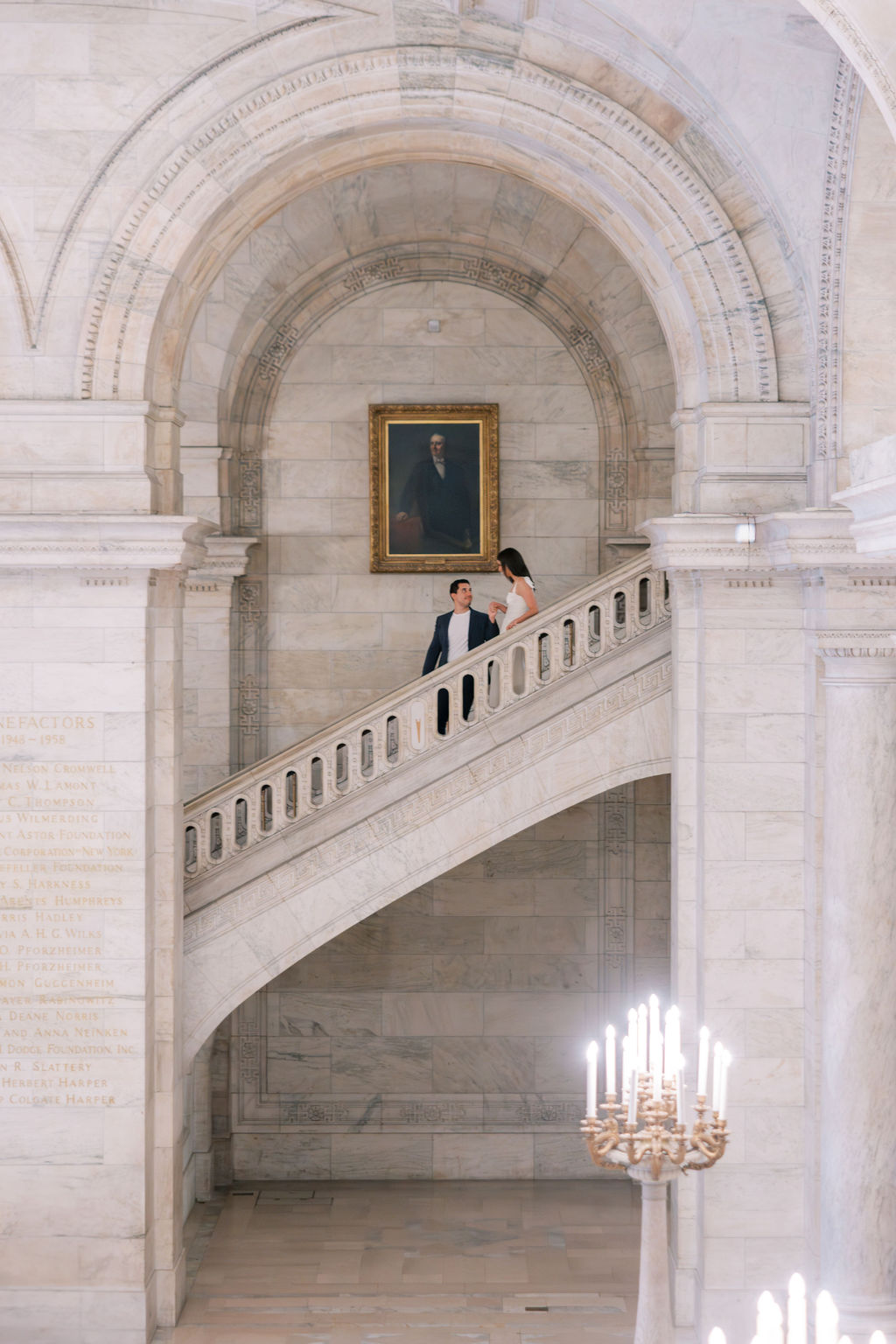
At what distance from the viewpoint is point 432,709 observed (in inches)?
344

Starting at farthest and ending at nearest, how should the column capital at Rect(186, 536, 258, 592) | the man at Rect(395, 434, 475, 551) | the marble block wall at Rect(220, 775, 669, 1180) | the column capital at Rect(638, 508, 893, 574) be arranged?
the man at Rect(395, 434, 475, 551) < the marble block wall at Rect(220, 775, 669, 1180) < the column capital at Rect(186, 536, 258, 592) < the column capital at Rect(638, 508, 893, 574)

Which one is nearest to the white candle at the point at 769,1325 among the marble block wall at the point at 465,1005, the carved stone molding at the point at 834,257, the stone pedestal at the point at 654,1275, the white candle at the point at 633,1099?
the white candle at the point at 633,1099

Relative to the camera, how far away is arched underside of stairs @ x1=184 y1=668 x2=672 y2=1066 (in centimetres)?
865

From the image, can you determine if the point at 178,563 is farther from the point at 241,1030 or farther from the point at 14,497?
the point at 241,1030

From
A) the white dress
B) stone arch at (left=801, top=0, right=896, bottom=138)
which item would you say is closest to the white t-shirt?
the white dress

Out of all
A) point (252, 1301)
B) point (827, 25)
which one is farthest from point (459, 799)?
point (827, 25)

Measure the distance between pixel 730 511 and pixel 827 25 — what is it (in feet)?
11.7

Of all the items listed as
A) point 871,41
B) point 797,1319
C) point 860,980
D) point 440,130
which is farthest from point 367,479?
point 797,1319

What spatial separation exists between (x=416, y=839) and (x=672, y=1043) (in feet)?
13.6

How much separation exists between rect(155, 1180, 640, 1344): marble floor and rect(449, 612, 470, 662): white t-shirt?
4297mm

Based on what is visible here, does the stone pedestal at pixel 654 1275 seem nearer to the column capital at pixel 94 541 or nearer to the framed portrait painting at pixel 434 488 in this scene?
the column capital at pixel 94 541

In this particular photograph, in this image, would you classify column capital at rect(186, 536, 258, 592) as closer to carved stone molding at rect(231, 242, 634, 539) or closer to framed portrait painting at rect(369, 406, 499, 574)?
carved stone molding at rect(231, 242, 634, 539)

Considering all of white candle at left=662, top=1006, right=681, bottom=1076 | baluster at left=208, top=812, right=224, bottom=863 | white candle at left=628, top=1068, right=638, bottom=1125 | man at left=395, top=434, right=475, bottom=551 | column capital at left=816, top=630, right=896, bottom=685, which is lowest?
white candle at left=628, top=1068, right=638, bottom=1125

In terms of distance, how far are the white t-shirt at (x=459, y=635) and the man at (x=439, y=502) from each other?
167 centimetres
